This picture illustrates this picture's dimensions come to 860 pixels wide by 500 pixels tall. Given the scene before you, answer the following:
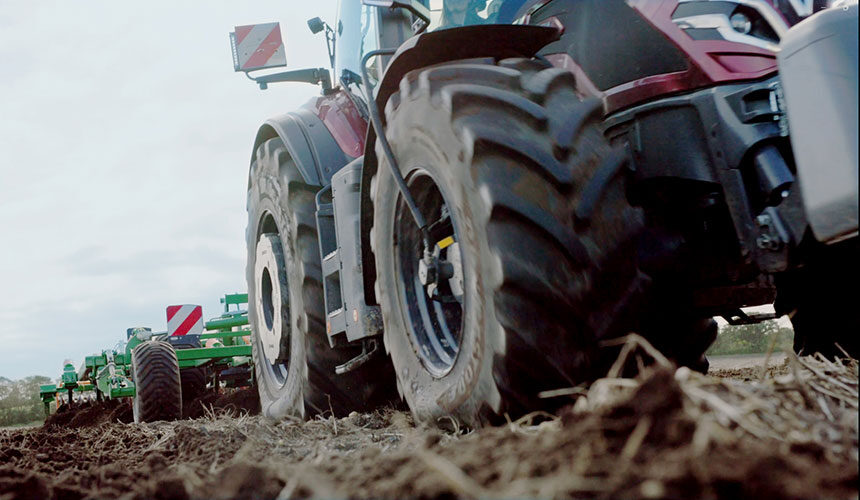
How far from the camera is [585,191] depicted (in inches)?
80.5

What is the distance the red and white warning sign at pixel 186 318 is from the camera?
9.54 metres

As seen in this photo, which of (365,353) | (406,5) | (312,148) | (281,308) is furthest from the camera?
(281,308)

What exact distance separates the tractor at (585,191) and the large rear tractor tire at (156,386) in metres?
3.81

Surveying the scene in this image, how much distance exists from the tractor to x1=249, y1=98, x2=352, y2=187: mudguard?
21.8 inches

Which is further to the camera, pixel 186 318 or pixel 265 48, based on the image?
pixel 186 318

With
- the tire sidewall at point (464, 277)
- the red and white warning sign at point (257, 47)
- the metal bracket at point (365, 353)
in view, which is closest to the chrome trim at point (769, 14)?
the tire sidewall at point (464, 277)

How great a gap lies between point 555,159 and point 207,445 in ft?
4.87

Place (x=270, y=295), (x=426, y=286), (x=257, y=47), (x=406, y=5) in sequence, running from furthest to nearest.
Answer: (x=270, y=295)
(x=257, y=47)
(x=406, y=5)
(x=426, y=286)

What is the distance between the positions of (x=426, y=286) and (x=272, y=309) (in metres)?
2.27

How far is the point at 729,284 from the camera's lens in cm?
252

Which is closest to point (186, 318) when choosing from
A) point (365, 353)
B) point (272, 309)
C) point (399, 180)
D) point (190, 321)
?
point (190, 321)

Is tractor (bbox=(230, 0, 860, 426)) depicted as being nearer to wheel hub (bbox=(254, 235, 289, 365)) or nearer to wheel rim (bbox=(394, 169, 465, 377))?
wheel rim (bbox=(394, 169, 465, 377))

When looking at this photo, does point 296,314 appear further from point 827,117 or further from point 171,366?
point 171,366

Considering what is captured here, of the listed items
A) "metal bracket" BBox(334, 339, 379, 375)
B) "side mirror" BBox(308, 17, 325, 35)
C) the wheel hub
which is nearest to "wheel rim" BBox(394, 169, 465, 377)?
"metal bracket" BBox(334, 339, 379, 375)
